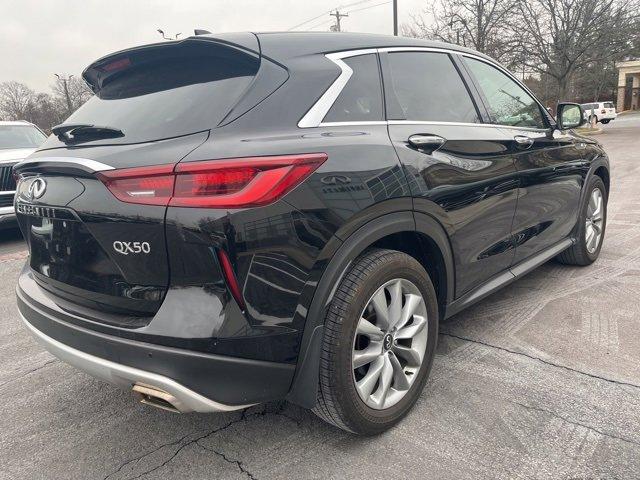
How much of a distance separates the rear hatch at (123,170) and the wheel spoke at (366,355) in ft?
2.77

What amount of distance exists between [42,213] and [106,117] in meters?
0.53

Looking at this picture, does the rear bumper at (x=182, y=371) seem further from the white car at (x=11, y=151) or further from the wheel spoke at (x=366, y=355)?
the white car at (x=11, y=151)

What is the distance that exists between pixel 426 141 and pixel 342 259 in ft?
2.72

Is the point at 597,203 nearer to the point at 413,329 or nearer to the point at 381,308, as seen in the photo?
the point at 413,329

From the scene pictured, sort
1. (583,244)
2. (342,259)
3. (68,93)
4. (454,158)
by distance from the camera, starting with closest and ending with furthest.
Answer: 1. (342,259)
2. (454,158)
3. (583,244)
4. (68,93)

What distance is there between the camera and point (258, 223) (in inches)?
66.9

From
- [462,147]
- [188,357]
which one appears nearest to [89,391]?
[188,357]

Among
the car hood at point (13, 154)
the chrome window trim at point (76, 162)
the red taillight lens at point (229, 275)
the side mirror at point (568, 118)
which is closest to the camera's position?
the red taillight lens at point (229, 275)

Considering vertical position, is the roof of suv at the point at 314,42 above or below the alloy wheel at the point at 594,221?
above

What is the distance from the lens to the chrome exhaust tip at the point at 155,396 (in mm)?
1734

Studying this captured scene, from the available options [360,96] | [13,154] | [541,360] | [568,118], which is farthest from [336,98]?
[13,154]

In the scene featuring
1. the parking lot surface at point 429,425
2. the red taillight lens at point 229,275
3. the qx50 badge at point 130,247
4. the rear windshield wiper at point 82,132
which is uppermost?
the rear windshield wiper at point 82,132

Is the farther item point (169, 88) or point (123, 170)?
point (169, 88)

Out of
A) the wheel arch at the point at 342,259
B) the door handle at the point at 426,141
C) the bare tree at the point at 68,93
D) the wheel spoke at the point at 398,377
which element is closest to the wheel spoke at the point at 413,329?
the wheel spoke at the point at 398,377
